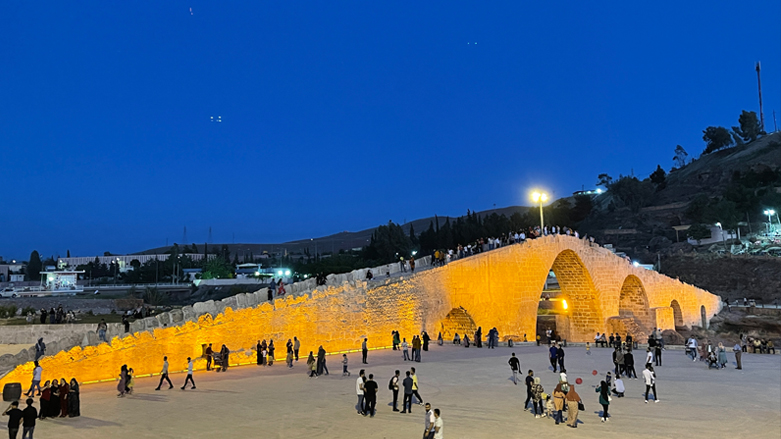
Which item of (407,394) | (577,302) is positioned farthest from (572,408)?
(577,302)

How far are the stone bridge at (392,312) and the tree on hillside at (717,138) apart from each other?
74.4 meters

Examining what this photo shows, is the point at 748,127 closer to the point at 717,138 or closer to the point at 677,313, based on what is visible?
the point at 717,138

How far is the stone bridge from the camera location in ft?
39.9

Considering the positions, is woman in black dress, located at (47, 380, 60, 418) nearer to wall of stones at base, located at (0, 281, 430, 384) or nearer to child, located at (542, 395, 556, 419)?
wall of stones at base, located at (0, 281, 430, 384)

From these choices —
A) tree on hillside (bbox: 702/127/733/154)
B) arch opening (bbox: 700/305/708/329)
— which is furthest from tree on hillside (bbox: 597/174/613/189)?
arch opening (bbox: 700/305/708/329)

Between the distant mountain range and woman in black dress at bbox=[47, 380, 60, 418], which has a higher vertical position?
the distant mountain range

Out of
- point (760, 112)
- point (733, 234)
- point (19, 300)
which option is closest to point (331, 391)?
point (19, 300)

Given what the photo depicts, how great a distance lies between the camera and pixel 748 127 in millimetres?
90062

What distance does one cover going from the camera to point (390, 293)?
17.2m

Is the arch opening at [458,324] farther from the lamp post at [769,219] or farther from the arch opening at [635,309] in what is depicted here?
the lamp post at [769,219]

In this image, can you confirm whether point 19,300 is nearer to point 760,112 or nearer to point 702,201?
point 702,201

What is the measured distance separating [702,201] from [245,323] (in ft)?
215

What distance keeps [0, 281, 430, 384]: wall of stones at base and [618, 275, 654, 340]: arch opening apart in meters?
15.2

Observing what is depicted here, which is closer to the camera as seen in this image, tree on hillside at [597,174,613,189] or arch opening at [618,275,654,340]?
arch opening at [618,275,654,340]
